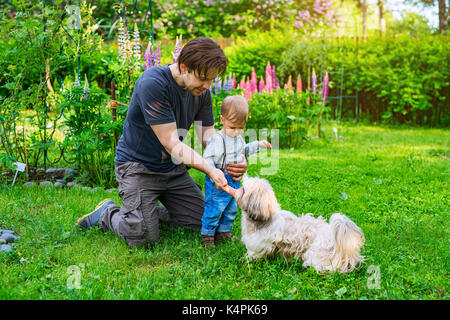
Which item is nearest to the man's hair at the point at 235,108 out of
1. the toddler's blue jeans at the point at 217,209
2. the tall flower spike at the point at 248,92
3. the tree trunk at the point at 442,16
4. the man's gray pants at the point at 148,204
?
the toddler's blue jeans at the point at 217,209

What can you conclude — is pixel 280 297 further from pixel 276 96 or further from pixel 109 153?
pixel 276 96

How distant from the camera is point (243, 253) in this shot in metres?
3.20

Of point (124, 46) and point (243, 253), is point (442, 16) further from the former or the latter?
point (243, 253)

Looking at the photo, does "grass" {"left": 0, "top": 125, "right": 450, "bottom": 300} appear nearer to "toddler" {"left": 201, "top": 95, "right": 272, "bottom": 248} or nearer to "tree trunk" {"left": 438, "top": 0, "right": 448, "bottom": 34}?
"toddler" {"left": 201, "top": 95, "right": 272, "bottom": 248}

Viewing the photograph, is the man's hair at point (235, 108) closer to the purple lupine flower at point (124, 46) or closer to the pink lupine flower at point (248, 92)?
the purple lupine flower at point (124, 46)

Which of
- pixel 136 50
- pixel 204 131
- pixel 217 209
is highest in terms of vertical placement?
pixel 136 50

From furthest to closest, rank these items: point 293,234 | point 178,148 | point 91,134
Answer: point 91,134 < point 178,148 < point 293,234

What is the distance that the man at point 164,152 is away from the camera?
3062mm

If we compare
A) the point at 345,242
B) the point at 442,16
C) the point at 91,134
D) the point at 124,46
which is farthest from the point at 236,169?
the point at 442,16

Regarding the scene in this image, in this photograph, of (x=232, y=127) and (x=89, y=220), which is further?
(x=89, y=220)

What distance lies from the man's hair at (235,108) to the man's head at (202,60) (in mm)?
214

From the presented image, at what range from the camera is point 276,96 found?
7297 mm

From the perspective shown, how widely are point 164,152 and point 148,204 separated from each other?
44cm

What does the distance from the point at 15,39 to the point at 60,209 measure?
215 centimetres
